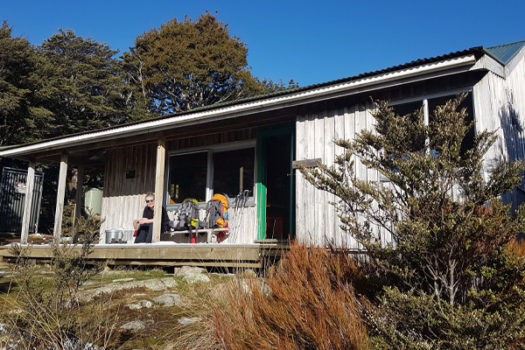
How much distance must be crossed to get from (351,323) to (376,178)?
356cm

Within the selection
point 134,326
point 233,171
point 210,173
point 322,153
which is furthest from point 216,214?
point 134,326

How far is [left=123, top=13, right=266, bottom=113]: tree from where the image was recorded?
26.0 meters

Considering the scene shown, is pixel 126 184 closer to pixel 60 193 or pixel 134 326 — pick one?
pixel 60 193

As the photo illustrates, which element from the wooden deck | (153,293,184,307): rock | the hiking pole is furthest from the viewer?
the hiking pole

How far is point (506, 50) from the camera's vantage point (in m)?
7.46

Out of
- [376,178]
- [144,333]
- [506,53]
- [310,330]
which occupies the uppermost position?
[506,53]

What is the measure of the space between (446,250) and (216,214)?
6125 mm

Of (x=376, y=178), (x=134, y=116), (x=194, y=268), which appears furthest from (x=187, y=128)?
(x=134, y=116)

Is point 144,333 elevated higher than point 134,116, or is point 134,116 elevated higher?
point 134,116

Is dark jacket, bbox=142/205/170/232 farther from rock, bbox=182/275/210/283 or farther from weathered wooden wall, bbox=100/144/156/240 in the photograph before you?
rock, bbox=182/275/210/283

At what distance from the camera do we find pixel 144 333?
3381 mm

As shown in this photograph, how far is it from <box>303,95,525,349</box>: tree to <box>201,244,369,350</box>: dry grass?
203 mm

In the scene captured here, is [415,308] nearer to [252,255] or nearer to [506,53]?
[252,255]

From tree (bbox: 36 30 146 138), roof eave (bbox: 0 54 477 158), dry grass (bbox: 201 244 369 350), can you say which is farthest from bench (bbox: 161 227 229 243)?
tree (bbox: 36 30 146 138)
